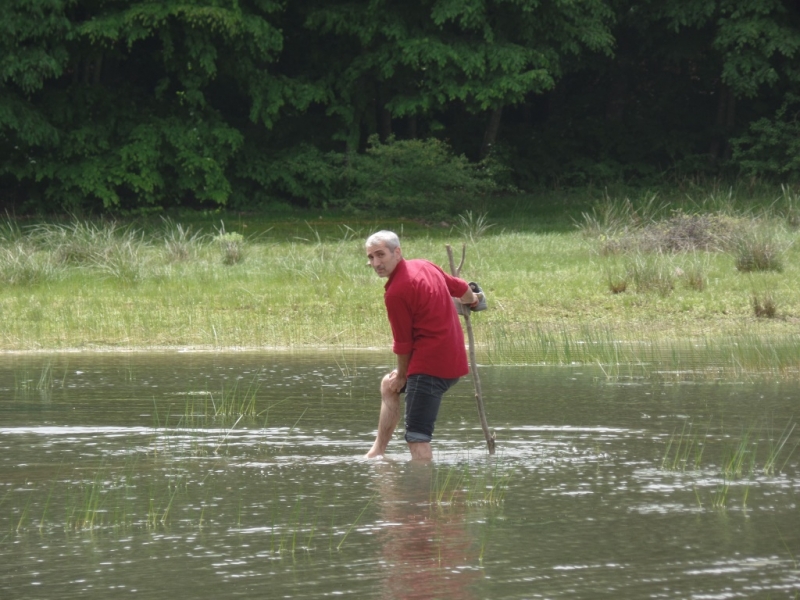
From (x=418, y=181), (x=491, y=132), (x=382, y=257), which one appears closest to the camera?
(x=382, y=257)

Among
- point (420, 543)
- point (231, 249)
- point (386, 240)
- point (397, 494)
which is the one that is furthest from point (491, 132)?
point (420, 543)

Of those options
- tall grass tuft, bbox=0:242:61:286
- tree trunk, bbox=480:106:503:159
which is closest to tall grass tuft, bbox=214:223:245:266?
tall grass tuft, bbox=0:242:61:286

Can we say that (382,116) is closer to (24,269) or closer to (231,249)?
(231,249)

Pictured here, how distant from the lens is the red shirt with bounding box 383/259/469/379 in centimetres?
798

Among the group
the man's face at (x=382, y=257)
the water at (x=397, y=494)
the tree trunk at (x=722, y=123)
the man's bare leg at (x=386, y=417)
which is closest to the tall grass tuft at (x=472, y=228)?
the tree trunk at (x=722, y=123)

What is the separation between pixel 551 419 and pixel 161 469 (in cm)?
300

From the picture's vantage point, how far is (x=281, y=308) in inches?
671

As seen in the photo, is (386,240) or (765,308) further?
(765,308)

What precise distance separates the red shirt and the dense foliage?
20.6 m

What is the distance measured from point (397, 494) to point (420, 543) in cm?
111

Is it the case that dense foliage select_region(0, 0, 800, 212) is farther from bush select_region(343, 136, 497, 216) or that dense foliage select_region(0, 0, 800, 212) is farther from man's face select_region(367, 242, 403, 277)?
man's face select_region(367, 242, 403, 277)

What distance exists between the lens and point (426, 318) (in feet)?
26.4

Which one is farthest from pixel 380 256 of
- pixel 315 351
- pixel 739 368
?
pixel 315 351

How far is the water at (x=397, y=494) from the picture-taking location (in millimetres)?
5934
